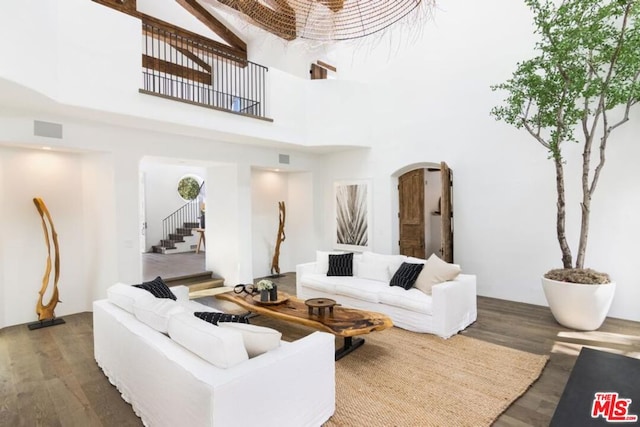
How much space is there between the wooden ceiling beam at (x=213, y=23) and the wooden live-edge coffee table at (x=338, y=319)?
646 cm

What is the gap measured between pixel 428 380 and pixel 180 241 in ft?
29.4

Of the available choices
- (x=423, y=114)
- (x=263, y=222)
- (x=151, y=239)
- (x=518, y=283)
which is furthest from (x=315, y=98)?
(x=151, y=239)

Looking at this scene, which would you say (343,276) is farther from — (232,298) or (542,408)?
(542,408)

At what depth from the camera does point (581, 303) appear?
3.92 meters

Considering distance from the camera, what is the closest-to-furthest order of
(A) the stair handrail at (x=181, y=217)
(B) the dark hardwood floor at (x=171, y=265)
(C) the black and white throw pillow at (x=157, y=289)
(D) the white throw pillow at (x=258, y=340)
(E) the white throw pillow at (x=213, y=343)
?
(E) the white throw pillow at (x=213, y=343), (D) the white throw pillow at (x=258, y=340), (C) the black and white throw pillow at (x=157, y=289), (B) the dark hardwood floor at (x=171, y=265), (A) the stair handrail at (x=181, y=217)

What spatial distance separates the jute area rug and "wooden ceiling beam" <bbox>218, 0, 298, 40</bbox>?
3064 millimetres

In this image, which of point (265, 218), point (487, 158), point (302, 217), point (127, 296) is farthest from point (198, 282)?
point (487, 158)

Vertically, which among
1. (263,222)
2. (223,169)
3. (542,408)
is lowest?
(542,408)

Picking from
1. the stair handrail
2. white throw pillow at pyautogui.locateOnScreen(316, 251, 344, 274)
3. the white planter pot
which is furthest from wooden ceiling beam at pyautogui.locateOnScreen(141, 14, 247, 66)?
the white planter pot

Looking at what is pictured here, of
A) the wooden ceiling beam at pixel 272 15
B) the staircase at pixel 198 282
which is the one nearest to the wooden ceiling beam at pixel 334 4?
the wooden ceiling beam at pixel 272 15

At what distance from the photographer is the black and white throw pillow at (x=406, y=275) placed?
14.3 feet

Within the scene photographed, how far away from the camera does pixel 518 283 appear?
17.1 feet

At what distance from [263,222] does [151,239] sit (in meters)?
4.68

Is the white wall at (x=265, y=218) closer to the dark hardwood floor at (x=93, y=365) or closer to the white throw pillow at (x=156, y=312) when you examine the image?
the dark hardwood floor at (x=93, y=365)
